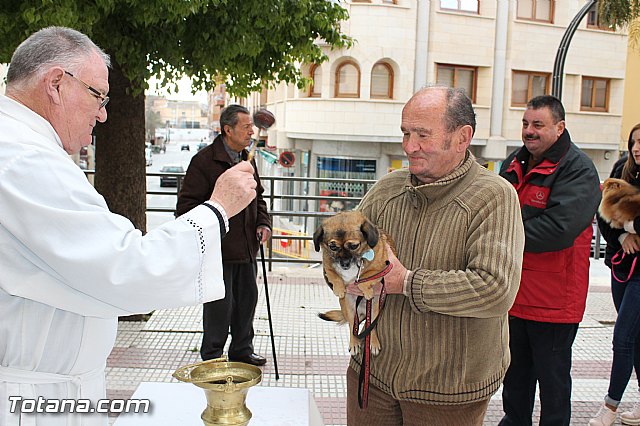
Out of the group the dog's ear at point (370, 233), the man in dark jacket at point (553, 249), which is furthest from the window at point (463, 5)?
the dog's ear at point (370, 233)

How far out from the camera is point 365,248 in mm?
2344

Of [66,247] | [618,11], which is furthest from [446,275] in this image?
[618,11]

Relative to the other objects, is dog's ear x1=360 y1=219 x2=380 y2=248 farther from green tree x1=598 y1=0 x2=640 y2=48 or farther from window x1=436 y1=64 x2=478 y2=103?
window x1=436 y1=64 x2=478 y2=103

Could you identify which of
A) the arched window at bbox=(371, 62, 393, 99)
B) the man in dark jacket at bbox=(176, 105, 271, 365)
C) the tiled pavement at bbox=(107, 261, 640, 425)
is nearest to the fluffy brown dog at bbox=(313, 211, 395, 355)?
the tiled pavement at bbox=(107, 261, 640, 425)

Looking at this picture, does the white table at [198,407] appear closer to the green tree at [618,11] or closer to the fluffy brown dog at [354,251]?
the fluffy brown dog at [354,251]

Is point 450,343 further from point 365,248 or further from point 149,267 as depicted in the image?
point 149,267

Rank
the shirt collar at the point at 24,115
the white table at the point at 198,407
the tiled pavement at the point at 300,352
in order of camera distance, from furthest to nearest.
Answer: the tiled pavement at the point at 300,352 < the white table at the point at 198,407 < the shirt collar at the point at 24,115

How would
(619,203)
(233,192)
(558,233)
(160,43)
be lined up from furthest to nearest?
(160,43) → (619,203) → (558,233) → (233,192)

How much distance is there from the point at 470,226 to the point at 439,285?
265 millimetres

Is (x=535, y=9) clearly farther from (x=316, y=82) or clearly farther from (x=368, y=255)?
(x=368, y=255)

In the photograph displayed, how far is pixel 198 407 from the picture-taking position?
9.95ft

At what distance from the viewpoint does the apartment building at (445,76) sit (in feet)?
63.9

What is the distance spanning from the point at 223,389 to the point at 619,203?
3.06 metres

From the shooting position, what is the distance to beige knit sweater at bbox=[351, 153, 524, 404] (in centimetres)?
219
